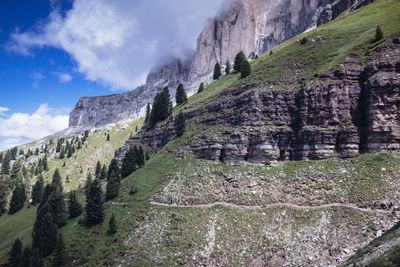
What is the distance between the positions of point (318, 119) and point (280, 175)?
1697 cm

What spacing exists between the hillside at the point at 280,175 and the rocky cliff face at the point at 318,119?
0.25 metres

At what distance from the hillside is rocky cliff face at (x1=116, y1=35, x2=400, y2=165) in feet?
0.82

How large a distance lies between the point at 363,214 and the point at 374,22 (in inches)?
2657

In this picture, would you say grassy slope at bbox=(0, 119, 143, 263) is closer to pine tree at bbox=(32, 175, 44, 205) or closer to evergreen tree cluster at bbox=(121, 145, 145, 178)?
pine tree at bbox=(32, 175, 44, 205)

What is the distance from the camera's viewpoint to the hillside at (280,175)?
35938 mm

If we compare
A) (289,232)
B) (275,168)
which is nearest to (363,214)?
(289,232)

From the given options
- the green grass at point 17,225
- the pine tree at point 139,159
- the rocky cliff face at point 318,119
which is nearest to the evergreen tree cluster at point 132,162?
the pine tree at point 139,159

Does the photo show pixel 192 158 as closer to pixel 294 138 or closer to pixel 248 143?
pixel 248 143

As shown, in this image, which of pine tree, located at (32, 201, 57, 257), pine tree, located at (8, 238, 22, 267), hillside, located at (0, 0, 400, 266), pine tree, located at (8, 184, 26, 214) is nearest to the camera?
hillside, located at (0, 0, 400, 266)

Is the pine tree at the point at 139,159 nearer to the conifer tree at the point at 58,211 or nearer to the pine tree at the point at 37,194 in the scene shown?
the conifer tree at the point at 58,211

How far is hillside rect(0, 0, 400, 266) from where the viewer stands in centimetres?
3594

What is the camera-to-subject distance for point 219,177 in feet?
168

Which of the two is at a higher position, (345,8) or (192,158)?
(345,8)

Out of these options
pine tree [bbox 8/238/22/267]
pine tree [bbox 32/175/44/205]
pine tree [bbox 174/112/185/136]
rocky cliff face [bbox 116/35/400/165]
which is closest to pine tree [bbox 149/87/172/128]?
pine tree [bbox 174/112/185/136]
